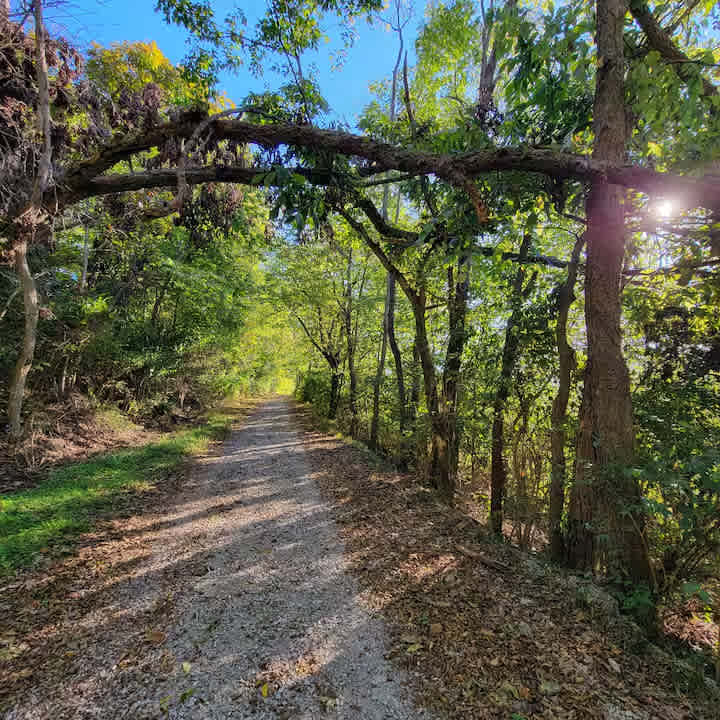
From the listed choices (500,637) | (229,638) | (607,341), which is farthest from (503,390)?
(229,638)

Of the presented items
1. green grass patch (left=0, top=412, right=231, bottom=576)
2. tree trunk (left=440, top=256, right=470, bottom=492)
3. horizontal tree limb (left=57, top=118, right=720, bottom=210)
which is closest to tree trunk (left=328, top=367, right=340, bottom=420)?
green grass patch (left=0, top=412, right=231, bottom=576)

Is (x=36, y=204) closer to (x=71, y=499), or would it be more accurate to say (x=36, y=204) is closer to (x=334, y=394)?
(x=71, y=499)

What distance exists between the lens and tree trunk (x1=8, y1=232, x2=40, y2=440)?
286cm

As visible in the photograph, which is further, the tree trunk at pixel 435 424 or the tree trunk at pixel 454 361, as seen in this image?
the tree trunk at pixel 435 424

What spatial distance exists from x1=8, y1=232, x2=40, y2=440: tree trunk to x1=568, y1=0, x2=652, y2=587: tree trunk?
16.1 ft

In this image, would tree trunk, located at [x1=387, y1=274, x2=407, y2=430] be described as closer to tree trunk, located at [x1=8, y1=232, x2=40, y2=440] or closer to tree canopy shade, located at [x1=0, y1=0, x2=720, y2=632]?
tree canopy shade, located at [x1=0, y1=0, x2=720, y2=632]

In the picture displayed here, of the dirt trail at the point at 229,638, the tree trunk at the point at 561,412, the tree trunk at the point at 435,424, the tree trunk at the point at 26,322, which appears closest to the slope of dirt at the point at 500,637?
the dirt trail at the point at 229,638

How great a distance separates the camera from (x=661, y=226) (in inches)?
129

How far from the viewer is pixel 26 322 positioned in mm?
3018

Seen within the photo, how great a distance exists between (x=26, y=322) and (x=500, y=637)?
193 inches

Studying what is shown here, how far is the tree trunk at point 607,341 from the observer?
2.64m

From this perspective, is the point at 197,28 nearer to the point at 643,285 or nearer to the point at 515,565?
the point at 643,285

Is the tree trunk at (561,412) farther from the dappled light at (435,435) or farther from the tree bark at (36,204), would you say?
the tree bark at (36,204)

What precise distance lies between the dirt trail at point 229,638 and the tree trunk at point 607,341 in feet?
6.72
